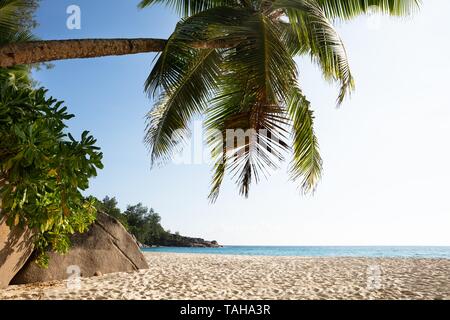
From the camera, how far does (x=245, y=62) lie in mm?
5082

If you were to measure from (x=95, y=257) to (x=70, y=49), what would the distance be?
402 cm

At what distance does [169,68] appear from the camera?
570 centimetres

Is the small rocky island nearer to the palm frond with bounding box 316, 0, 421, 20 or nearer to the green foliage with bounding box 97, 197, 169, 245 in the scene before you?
the green foliage with bounding box 97, 197, 169, 245

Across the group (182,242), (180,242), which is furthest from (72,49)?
(182,242)

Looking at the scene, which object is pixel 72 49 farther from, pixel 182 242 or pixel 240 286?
pixel 182 242

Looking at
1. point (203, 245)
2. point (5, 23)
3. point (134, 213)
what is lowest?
point (203, 245)

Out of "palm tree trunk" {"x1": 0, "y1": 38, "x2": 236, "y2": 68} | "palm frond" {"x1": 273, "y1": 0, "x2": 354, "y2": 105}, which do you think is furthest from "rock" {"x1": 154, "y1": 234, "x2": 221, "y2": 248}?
"palm tree trunk" {"x1": 0, "y1": 38, "x2": 236, "y2": 68}

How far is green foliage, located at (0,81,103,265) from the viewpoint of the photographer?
3.62m

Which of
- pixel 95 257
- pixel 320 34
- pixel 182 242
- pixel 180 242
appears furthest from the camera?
pixel 182 242

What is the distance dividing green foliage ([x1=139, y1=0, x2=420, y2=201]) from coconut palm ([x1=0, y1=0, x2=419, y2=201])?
0.01 meters

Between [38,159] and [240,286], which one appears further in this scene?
[240,286]
